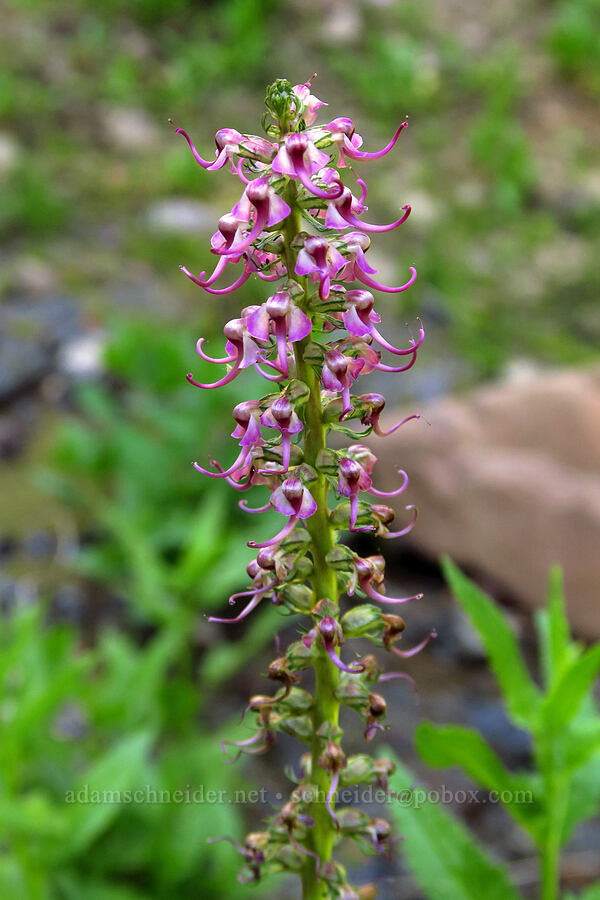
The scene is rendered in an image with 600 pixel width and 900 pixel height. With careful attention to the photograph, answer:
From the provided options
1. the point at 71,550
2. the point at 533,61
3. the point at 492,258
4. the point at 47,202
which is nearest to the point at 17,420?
the point at 71,550

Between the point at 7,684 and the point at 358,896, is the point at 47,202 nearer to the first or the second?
the point at 7,684

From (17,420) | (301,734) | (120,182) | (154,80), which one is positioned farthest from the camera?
(154,80)

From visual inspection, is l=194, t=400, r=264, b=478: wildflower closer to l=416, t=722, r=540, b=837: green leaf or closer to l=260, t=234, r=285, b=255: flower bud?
l=260, t=234, r=285, b=255: flower bud

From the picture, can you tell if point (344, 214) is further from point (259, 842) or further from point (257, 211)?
point (259, 842)

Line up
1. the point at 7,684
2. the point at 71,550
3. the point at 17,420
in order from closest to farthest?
the point at 7,684 < the point at 71,550 < the point at 17,420

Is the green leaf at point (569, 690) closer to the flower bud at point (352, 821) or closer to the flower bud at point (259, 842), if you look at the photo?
the flower bud at point (352, 821)

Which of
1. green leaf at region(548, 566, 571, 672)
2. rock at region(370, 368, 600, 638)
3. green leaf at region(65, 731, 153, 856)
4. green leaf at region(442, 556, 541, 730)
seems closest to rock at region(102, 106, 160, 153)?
rock at region(370, 368, 600, 638)
